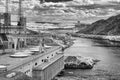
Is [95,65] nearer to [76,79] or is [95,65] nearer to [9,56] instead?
[76,79]

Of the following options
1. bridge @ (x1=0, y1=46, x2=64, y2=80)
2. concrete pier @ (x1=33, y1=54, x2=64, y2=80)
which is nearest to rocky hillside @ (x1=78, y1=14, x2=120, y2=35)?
concrete pier @ (x1=33, y1=54, x2=64, y2=80)

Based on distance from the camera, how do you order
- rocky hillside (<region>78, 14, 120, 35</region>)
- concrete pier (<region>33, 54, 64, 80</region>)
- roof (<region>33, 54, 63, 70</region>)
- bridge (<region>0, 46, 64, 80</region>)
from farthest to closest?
1. rocky hillside (<region>78, 14, 120, 35</region>)
2. roof (<region>33, 54, 63, 70</region>)
3. concrete pier (<region>33, 54, 64, 80</region>)
4. bridge (<region>0, 46, 64, 80</region>)

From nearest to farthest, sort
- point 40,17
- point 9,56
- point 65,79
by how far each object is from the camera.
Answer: point 9,56 → point 65,79 → point 40,17

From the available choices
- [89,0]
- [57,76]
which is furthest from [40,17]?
[57,76]

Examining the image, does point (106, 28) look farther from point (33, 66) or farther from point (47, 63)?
point (33, 66)

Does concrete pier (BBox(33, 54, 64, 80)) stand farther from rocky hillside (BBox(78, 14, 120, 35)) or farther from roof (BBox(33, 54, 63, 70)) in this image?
rocky hillside (BBox(78, 14, 120, 35))

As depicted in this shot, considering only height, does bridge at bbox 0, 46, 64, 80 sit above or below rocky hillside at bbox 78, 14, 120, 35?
above

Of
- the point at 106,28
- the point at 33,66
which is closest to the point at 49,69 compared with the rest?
the point at 33,66

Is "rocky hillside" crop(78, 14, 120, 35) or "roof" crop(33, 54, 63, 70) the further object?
"rocky hillside" crop(78, 14, 120, 35)
